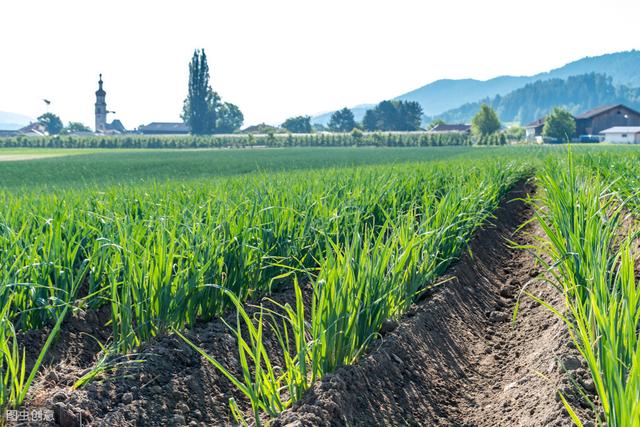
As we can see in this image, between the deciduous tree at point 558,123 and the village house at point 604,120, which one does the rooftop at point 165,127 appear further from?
the village house at point 604,120

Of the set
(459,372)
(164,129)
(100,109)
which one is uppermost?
(100,109)

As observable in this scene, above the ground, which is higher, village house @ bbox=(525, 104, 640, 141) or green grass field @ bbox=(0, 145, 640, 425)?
village house @ bbox=(525, 104, 640, 141)

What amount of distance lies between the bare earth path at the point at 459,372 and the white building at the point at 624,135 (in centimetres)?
9299

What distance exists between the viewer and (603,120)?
10681cm

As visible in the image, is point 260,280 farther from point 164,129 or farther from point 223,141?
point 164,129

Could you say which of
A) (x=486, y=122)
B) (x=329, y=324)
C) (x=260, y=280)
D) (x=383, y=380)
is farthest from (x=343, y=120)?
(x=329, y=324)

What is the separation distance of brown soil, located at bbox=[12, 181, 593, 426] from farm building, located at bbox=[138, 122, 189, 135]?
Result: 450 feet

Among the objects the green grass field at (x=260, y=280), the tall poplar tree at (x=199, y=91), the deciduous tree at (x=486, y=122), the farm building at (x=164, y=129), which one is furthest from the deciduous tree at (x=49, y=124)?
the green grass field at (x=260, y=280)

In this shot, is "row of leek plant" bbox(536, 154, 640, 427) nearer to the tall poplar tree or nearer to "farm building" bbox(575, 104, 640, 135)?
the tall poplar tree

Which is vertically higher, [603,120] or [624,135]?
[603,120]

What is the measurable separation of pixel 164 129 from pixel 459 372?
143 m

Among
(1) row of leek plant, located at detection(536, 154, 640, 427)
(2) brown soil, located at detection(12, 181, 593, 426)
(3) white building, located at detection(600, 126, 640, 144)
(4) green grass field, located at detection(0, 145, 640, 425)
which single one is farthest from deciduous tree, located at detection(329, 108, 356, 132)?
(2) brown soil, located at detection(12, 181, 593, 426)

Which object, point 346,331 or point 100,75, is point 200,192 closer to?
point 346,331

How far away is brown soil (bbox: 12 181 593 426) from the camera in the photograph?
10.5ft
